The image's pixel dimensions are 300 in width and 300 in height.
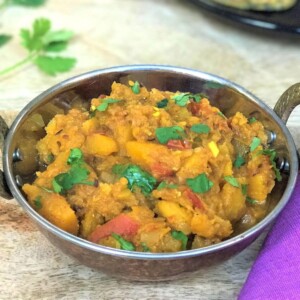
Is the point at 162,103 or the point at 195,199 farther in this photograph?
the point at 162,103

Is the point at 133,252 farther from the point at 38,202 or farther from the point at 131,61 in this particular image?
the point at 131,61

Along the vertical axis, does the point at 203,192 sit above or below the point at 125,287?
above

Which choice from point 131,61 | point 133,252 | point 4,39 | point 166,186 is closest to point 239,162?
point 166,186

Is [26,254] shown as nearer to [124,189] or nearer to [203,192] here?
[124,189]

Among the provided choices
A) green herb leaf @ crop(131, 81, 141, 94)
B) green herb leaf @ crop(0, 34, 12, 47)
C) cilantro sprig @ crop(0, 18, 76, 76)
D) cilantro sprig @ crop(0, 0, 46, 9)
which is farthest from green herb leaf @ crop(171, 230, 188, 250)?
cilantro sprig @ crop(0, 0, 46, 9)

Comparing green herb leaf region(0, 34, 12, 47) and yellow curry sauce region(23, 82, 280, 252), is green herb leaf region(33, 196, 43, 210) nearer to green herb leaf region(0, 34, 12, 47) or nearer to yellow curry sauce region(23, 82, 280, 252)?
yellow curry sauce region(23, 82, 280, 252)

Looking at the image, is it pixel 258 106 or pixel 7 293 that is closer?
pixel 7 293

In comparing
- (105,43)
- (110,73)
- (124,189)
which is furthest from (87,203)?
(105,43)
